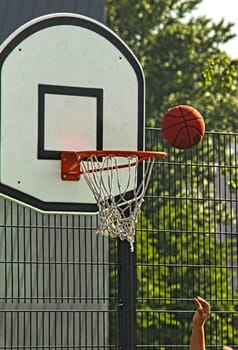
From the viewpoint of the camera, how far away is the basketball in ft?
31.8

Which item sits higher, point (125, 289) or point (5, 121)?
point (5, 121)

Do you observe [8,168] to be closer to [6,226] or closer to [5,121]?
[5,121]

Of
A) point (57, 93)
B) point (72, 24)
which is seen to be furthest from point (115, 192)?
point (72, 24)

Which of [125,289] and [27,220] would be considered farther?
[27,220]

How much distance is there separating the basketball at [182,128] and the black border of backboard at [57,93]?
57 cm

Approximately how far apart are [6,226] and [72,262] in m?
0.82

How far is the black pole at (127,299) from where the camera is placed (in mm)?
10172

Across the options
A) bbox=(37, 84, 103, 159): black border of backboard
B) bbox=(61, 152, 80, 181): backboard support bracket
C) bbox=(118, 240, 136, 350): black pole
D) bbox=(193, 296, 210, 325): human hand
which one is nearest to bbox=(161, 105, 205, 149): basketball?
bbox=(37, 84, 103, 159): black border of backboard

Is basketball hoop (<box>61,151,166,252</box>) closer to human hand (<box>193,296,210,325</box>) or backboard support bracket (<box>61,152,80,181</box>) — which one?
backboard support bracket (<box>61,152,80,181</box>)

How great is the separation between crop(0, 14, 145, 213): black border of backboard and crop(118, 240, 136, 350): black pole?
84cm

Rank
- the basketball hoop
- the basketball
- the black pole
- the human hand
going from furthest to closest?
1. the black pole
2. the basketball
3. the basketball hoop
4. the human hand

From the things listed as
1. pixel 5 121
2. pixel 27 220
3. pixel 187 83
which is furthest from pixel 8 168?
pixel 187 83

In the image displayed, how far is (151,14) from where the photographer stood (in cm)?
2889

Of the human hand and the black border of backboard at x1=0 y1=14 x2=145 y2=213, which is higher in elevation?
the black border of backboard at x1=0 y1=14 x2=145 y2=213
